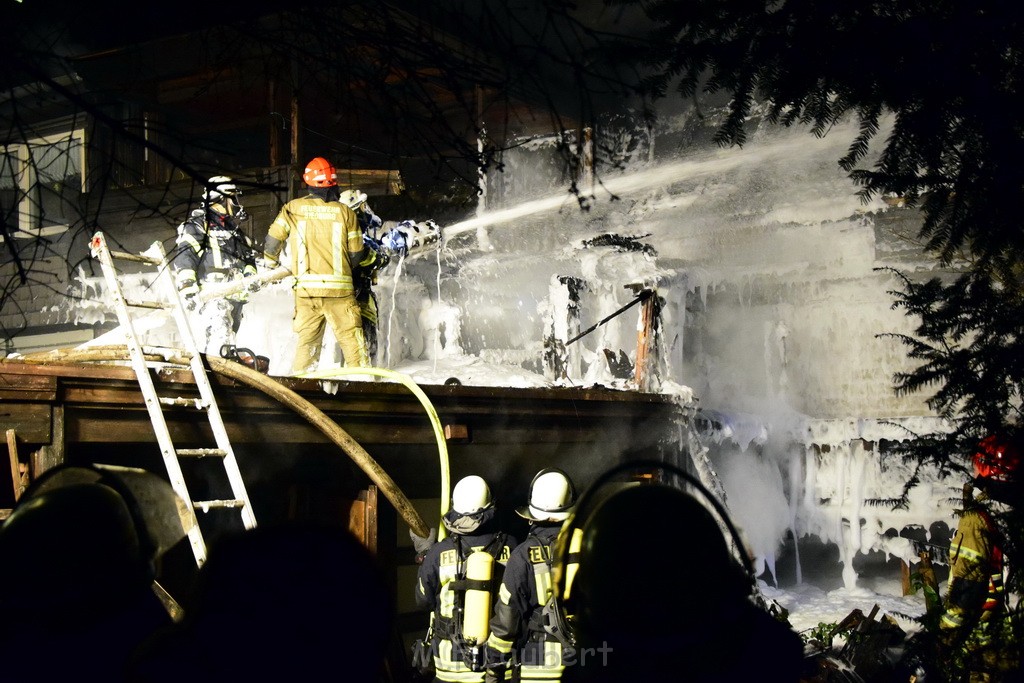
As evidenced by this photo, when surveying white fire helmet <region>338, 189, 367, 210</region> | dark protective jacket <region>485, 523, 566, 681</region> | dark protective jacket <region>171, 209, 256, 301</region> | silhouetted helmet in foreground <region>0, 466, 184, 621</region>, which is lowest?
dark protective jacket <region>485, 523, 566, 681</region>

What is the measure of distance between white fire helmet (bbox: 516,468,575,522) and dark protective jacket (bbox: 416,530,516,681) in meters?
0.27

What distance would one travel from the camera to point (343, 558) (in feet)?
5.88

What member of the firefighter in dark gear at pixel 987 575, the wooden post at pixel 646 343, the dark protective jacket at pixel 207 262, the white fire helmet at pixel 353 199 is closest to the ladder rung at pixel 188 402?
the dark protective jacket at pixel 207 262

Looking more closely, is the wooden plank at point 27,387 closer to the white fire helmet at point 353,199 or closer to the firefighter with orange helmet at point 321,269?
the firefighter with orange helmet at point 321,269

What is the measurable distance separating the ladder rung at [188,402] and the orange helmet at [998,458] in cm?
420

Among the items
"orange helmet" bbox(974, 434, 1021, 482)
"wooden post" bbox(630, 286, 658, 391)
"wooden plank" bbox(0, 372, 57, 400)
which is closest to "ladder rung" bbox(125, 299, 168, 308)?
"wooden plank" bbox(0, 372, 57, 400)

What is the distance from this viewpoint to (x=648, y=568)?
205 centimetres

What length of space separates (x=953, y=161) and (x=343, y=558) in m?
2.71

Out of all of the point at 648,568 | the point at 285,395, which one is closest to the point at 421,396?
the point at 285,395

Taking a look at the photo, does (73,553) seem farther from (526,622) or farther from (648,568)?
(526,622)

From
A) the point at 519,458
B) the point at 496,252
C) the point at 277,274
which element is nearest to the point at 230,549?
the point at 519,458

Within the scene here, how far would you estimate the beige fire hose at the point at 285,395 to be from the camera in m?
5.59

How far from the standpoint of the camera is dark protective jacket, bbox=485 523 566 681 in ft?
16.9

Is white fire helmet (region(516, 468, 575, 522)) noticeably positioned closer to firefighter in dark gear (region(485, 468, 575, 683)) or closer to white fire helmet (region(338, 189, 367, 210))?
firefighter in dark gear (region(485, 468, 575, 683))
